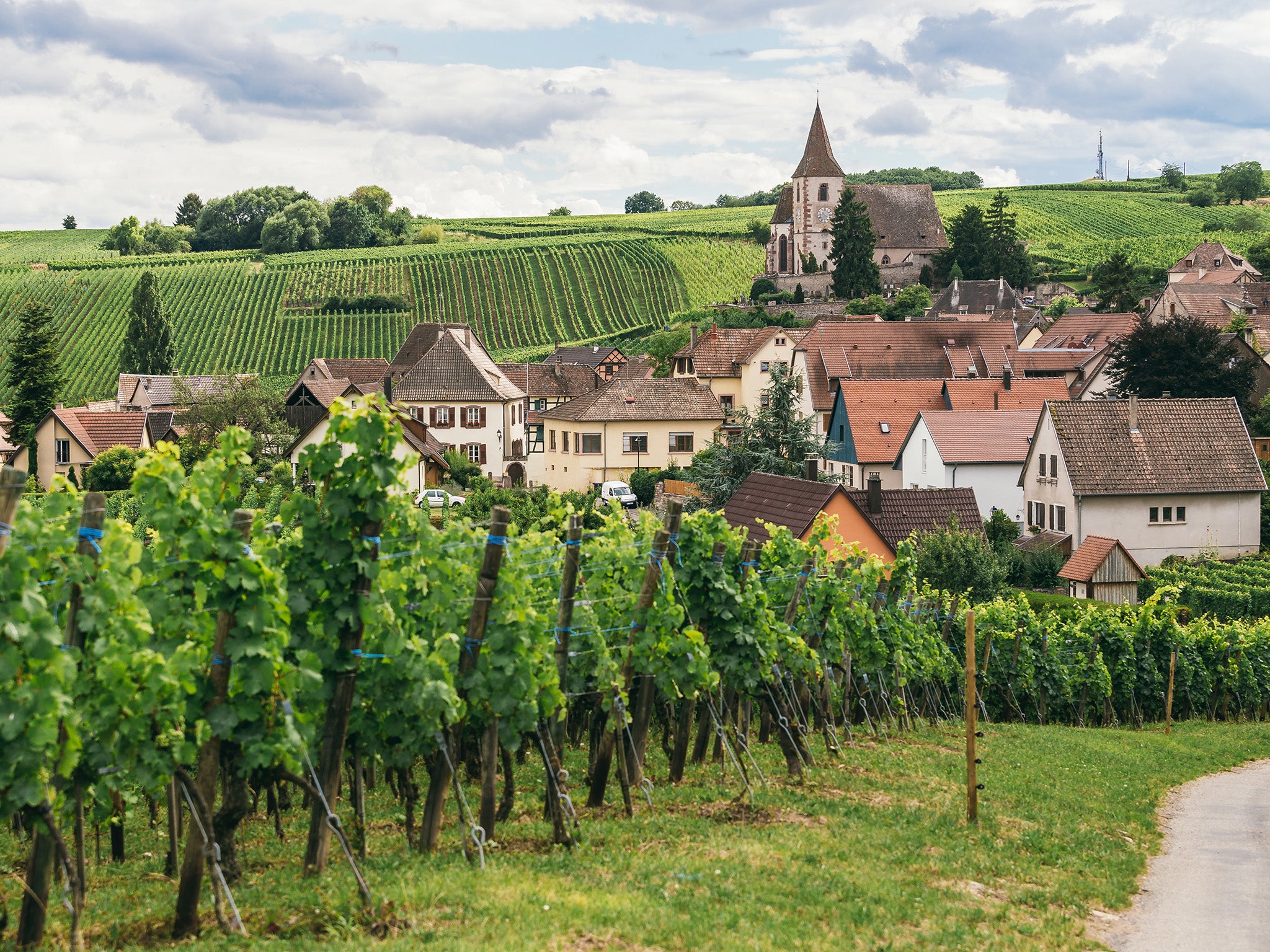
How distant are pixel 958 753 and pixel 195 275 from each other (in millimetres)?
121577

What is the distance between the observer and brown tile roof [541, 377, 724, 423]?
205ft

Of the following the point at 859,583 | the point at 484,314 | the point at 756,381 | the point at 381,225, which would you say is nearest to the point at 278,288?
the point at 484,314

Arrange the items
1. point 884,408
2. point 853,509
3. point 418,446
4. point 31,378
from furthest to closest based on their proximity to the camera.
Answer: point 31,378
point 884,408
point 418,446
point 853,509

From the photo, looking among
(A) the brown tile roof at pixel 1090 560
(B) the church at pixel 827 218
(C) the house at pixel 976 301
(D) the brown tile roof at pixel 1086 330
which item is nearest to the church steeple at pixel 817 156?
(B) the church at pixel 827 218

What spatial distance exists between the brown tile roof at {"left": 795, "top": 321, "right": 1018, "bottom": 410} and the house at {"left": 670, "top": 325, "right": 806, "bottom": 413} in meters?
2.72

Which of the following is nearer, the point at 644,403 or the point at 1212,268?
the point at 644,403

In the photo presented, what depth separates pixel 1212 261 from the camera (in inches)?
4611

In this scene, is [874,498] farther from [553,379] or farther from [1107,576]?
[553,379]

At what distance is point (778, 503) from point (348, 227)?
128923mm

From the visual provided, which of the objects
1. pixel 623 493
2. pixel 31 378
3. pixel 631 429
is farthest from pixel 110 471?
pixel 631 429

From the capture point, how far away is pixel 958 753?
17.5 metres

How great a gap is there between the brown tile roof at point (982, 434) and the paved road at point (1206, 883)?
34027mm

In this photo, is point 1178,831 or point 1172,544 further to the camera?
point 1172,544

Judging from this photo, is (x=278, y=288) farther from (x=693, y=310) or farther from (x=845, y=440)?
(x=845, y=440)
